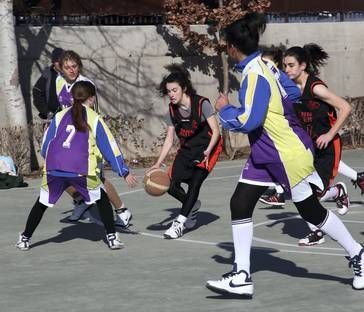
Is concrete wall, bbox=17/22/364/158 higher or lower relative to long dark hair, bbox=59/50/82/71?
lower

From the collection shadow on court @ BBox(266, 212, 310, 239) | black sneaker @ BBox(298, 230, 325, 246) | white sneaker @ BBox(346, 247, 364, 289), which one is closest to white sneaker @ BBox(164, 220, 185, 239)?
shadow on court @ BBox(266, 212, 310, 239)

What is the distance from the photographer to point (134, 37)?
57.5 feet

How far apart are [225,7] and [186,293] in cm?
1069

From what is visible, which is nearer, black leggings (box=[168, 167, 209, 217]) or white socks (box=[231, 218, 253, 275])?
white socks (box=[231, 218, 253, 275])

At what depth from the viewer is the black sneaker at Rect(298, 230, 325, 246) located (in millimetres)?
9492

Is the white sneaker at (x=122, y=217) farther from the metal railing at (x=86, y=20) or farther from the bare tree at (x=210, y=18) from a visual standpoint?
the bare tree at (x=210, y=18)

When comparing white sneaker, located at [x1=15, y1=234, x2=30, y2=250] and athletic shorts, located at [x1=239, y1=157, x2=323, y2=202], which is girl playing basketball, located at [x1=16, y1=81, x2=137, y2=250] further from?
athletic shorts, located at [x1=239, y1=157, x2=323, y2=202]

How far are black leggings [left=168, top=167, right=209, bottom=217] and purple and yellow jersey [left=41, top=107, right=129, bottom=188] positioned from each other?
0.99 m

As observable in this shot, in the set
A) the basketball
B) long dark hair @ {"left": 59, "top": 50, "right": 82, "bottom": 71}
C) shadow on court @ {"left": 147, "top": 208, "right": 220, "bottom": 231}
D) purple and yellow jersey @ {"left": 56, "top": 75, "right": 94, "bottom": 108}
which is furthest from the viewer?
purple and yellow jersey @ {"left": 56, "top": 75, "right": 94, "bottom": 108}

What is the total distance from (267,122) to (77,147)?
2340 millimetres

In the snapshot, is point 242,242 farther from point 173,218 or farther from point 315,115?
point 173,218

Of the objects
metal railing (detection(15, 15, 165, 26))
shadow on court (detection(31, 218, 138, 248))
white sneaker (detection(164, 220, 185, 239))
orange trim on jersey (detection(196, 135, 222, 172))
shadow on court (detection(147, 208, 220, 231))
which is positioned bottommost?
shadow on court (detection(147, 208, 220, 231))

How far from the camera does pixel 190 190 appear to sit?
1034cm

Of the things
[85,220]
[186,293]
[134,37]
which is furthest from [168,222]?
[134,37]
